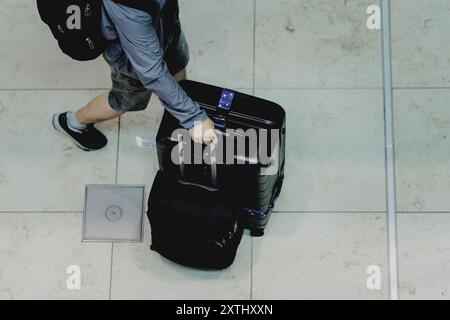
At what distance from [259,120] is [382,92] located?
1115mm

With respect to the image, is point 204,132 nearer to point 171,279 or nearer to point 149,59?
point 149,59

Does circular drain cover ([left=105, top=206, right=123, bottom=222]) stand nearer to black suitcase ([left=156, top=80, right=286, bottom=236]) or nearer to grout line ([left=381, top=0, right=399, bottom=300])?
black suitcase ([left=156, top=80, right=286, bottom=236])

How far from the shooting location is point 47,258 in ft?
9.64

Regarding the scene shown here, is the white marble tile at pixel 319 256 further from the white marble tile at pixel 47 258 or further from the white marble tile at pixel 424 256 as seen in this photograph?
the white marble tile at pixel 47 258

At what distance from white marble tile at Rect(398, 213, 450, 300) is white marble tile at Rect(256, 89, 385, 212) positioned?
180mm

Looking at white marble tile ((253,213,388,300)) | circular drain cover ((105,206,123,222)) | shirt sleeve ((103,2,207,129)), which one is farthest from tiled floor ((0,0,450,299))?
shirt sleeve ((103,2,207,129))

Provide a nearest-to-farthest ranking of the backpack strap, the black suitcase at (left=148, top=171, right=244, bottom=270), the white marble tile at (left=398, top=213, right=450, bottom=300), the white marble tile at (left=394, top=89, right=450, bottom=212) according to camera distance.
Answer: the backpack strap → the black suitcase at (left=148, top=171, right=244, bottom=270) → the white marble tile at (left=398, top=213, right=450, bottom=300) → the white marble tile at (left=394, top=89, right=450, bottom=212)

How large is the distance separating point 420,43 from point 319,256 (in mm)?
1247

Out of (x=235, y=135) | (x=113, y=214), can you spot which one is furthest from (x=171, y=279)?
(x=235, y=135)

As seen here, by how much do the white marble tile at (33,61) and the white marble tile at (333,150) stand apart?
0.92 metres

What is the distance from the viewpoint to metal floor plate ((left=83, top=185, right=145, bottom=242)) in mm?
2959
